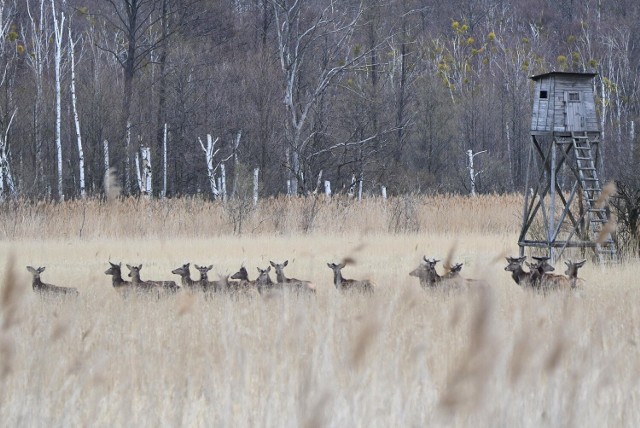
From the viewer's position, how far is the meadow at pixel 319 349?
4262 millimetres

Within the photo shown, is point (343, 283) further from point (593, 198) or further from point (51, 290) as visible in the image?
point (593, 198)

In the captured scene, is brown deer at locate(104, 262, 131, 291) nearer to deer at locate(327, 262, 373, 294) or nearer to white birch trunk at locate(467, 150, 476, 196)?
deer at locate(327, 262, 373, 294)

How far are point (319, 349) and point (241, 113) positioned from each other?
102 ft

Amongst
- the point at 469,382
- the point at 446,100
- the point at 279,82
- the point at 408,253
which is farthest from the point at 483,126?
the point at 469,382

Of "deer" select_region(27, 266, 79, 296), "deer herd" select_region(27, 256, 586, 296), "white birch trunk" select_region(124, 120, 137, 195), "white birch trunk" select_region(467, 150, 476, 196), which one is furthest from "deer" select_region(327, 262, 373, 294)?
"white birch trunk" select_region(467, 150, 476, 196)

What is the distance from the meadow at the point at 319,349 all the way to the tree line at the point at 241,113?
10.7 m

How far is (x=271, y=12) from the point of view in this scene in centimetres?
4219

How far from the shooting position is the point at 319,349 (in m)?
5.11

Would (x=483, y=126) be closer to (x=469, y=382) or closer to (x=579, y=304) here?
(x=579, y=304)

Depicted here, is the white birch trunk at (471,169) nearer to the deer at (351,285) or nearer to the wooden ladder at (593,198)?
the wooden ladder at (593,198)

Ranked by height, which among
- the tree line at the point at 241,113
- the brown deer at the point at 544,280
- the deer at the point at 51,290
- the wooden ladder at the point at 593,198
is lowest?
the deer at the point at 51,290

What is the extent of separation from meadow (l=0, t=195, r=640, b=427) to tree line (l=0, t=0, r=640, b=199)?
420 inches

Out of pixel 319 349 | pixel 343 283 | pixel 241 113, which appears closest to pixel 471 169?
pixel 241 113

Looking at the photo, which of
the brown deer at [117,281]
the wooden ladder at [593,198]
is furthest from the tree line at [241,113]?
the brown deer at [117,281]
